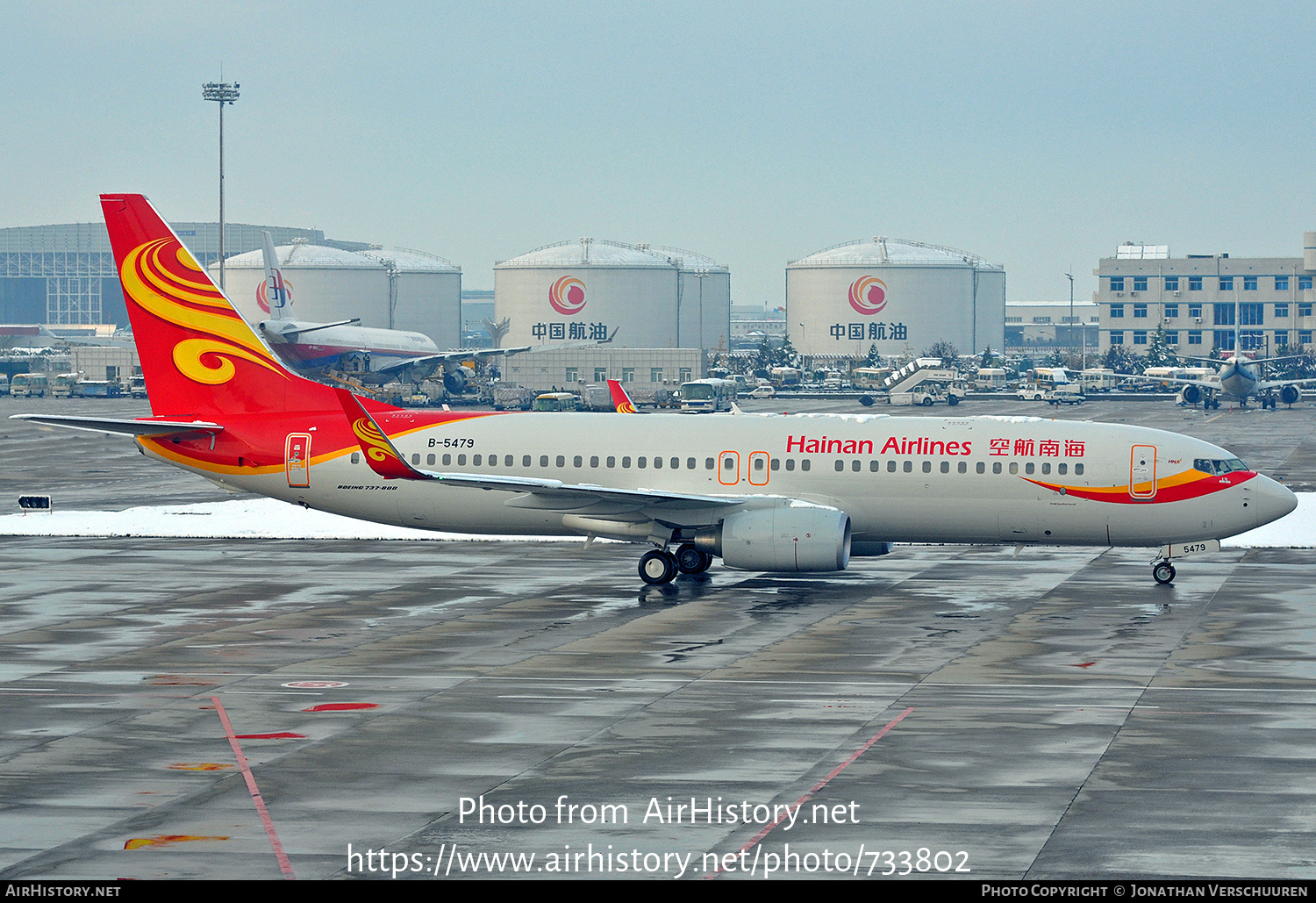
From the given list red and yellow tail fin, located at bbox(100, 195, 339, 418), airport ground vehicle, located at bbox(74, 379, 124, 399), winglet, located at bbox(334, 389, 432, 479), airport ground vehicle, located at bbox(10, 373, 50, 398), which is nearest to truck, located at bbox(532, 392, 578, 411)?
airport ground vehicle, located at bbox(74, 379, 124, 399)

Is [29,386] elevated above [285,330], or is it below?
below

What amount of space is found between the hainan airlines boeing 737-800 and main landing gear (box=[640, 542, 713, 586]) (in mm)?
43

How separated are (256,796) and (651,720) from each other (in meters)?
6.64

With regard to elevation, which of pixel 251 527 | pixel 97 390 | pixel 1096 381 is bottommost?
pixel 251 527

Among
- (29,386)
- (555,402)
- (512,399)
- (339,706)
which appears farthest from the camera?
(29,386)

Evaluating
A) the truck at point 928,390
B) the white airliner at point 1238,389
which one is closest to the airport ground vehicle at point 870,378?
the truck at point 928,390

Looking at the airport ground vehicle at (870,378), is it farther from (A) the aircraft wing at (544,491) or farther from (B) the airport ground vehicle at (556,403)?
(A) the aircraft wing at (544,491)

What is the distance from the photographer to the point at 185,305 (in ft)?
138

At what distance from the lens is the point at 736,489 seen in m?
39.4

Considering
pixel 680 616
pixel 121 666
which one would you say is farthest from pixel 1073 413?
pixel 121 666

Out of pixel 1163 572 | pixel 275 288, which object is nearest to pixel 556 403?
pixel 275 288

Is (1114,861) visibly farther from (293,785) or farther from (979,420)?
(979,420)

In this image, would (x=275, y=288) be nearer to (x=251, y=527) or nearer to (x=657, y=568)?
(x=251, y=527)

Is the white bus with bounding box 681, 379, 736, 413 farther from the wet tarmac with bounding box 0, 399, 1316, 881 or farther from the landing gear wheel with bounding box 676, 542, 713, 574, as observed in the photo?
the landing gear wheel with bounding box 676, 542, 713, 574
